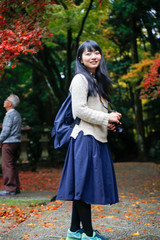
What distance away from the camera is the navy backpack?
273 centimetres

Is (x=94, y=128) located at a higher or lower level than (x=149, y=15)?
lower

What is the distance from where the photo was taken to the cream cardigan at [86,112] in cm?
259

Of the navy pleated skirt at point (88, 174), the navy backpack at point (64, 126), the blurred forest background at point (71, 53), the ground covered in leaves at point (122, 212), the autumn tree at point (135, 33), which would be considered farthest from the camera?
the autumn tree at point (135, 33)

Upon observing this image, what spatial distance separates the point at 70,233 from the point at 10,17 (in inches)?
176

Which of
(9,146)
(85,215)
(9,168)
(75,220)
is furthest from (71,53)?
(85,215)

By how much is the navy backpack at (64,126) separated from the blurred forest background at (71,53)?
4.69ft

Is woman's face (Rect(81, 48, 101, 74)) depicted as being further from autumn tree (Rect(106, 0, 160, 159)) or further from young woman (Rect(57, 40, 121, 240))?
autumn tree (Rect(106, 0, 160, 159))

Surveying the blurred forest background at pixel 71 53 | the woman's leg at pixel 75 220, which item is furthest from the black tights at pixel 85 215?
the blurred forest background at pixel 71 53

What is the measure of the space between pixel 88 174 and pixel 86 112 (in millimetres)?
526

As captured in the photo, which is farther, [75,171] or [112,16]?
[112,16]

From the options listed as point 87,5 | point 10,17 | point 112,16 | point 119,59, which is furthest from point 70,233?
point 119,59

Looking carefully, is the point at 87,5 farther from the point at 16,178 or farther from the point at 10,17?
the point at 16,178

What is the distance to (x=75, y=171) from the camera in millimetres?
2594

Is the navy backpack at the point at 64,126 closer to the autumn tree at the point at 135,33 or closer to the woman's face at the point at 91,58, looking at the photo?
the woman's face at the point at 91,58
